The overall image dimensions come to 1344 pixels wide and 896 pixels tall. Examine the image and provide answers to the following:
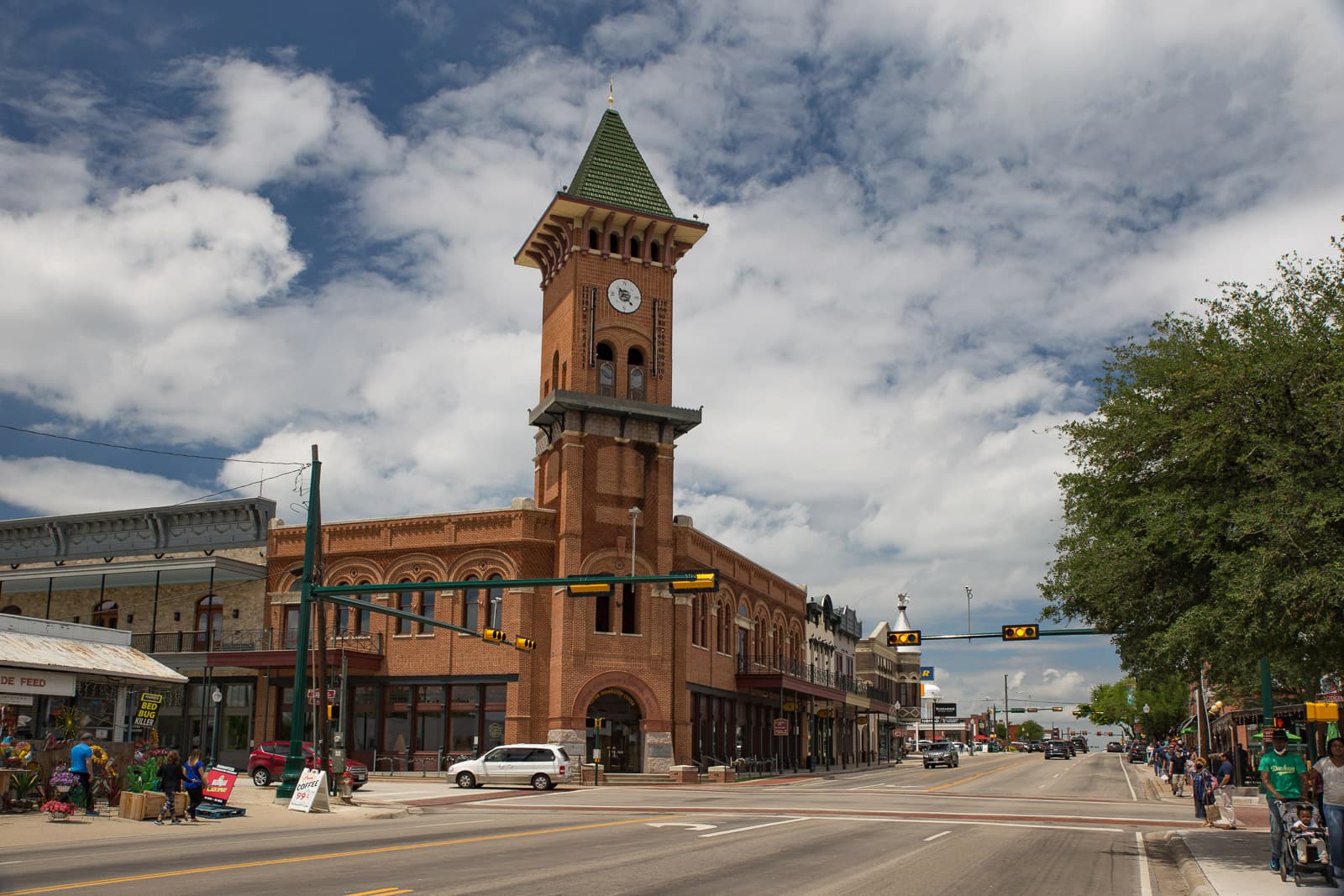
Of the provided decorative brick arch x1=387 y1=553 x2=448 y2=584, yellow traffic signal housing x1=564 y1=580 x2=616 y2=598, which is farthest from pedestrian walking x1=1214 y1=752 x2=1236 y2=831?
decorative brick arch x1=387 y1=553 x2=448 y2=584

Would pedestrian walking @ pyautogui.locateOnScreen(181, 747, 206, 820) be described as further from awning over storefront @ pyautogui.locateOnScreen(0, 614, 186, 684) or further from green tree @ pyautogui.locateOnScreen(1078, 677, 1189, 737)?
green tree @ pyautogui.locateOnScreen(1078, 677, 1189, 737)

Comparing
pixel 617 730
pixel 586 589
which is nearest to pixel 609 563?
pixel 617 730

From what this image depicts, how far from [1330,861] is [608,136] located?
49275mm

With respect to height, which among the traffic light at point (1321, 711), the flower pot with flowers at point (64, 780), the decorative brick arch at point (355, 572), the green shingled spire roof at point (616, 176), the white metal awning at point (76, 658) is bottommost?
the flower pot with flowers at point (64, 780)

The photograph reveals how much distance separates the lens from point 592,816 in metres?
26.1

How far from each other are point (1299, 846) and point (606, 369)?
132 ft

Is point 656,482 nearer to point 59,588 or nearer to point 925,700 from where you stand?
point 59,588

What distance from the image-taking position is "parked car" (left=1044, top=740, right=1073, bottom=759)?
9188cm

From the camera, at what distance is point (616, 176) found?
2178 inches

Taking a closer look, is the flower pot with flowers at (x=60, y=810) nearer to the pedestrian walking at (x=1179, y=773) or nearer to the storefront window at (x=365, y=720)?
the storefront window at (x=365, y=720)

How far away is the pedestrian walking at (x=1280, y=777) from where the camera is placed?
1426 centimetres

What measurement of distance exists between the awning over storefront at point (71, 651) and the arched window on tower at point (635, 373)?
24.1 m

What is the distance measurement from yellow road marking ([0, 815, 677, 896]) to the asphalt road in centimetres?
3

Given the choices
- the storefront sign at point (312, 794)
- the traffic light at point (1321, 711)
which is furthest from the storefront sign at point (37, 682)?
the traffic light at point (1321, 711)
